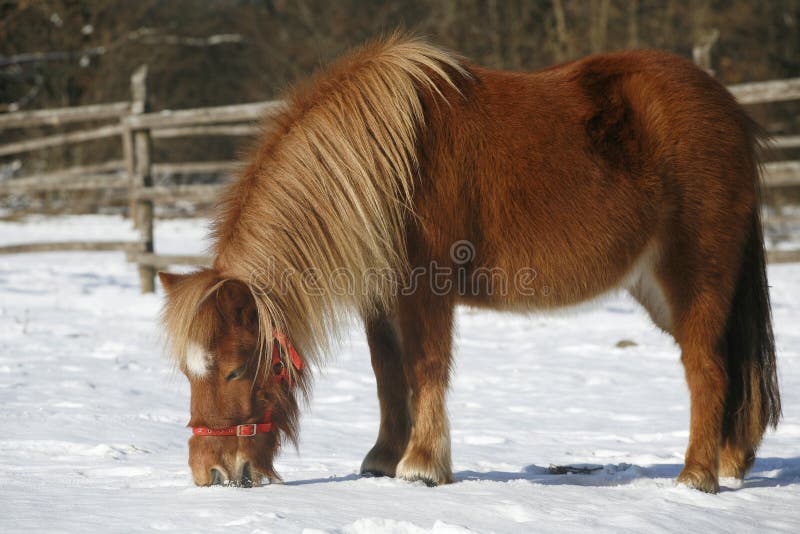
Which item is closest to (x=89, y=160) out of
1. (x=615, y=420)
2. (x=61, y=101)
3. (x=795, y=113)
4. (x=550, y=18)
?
(x=61, y=101)

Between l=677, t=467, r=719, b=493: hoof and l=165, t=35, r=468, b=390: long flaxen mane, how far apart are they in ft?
3.87

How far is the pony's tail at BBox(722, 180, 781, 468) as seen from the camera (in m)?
3.17

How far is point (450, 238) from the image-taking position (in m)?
2.89

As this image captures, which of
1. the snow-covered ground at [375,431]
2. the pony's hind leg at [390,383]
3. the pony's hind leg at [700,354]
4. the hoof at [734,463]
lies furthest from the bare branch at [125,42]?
the hoof at [734,463]

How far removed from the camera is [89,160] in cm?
1562

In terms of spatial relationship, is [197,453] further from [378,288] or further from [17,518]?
[378,288]

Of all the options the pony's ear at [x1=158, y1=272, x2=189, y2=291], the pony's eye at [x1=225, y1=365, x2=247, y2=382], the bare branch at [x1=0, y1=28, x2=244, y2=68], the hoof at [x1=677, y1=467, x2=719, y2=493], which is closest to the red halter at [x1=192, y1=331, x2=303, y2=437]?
the pony's eye at [x1=225, y1=365, x2=247, y2=382]

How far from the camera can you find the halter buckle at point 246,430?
259 centimetres

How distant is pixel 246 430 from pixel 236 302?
0.40m

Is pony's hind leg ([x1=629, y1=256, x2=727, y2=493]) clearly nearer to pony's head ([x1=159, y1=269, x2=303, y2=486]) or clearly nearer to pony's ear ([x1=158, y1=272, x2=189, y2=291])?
pony's head ([x1=159, y1=269, x2=303, y2=486])

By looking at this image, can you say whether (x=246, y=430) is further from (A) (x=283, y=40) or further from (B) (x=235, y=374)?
(A) (x=283, y=40)

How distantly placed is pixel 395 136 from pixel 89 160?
14088mm

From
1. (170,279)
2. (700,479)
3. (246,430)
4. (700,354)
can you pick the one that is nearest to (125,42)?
(170,279)

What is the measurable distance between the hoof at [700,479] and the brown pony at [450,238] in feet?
0.04
